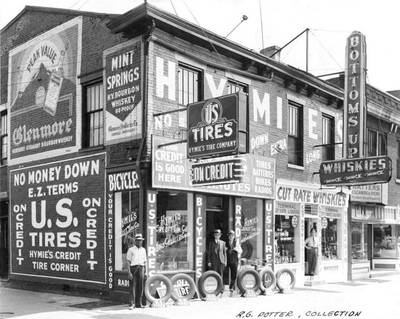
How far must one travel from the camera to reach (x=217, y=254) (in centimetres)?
1424

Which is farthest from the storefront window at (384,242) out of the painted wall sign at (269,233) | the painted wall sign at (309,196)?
Result: the painted wall sign at (269,233)

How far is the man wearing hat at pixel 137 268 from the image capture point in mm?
12414

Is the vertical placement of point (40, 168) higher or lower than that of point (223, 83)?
lower

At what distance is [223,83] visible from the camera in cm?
1570

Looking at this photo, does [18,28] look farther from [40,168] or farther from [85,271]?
[85,271]

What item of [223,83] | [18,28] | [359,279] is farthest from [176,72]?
[359,279]

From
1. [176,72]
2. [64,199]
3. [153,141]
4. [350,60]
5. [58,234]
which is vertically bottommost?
[58,234]

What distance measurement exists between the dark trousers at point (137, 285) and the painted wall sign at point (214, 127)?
8.99ft

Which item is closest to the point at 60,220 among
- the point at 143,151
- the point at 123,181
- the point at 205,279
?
the point at 123,181

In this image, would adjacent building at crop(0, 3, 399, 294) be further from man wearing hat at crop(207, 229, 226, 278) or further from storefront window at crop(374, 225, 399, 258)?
storefront window at crop(374, 225, 399, 258)

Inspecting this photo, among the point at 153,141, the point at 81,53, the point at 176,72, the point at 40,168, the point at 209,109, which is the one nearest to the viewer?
the point at 209,109

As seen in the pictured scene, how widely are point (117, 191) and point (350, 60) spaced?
9.04 metres

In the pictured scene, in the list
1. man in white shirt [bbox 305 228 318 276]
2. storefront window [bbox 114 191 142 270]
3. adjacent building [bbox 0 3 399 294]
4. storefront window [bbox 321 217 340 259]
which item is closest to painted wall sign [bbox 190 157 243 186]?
adjacent building [bbox 0 3 399 294]

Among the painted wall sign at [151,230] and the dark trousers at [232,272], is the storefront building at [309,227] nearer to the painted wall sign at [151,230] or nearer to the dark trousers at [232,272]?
the dark trousers at [232,272]
